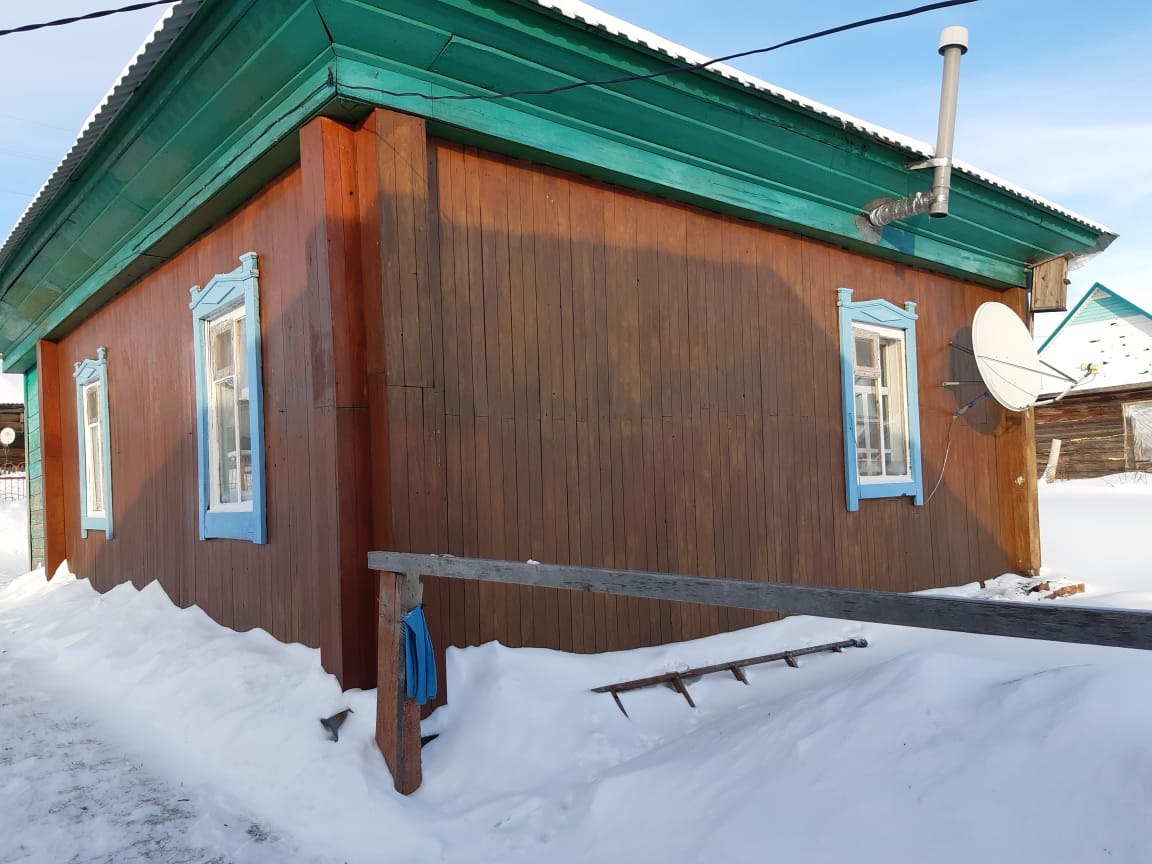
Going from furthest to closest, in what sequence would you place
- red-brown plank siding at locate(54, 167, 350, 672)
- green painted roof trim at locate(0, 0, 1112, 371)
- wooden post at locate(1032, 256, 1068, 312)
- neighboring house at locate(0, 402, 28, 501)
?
neighboring house at locate(0, 402, 28, 501) → wooden post at locate(1032, 256, 1068, 312) → red-brown plank siding at locate(54, 167, 350, 672) → green painted roof trim at locate(0, 0, 1112, 371)

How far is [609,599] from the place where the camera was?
5.11 meters

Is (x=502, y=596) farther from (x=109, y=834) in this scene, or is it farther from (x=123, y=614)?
(x=123, y=614)

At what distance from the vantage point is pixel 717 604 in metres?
2.49

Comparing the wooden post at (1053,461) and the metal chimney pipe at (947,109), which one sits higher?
the metal chimney pipe at (947,109)

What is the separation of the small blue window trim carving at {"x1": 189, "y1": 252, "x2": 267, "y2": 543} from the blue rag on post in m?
2.09

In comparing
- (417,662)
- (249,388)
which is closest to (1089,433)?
(249,388)

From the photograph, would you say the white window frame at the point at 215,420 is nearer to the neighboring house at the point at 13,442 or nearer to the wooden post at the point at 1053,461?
the wooden post at the point at 1053,461

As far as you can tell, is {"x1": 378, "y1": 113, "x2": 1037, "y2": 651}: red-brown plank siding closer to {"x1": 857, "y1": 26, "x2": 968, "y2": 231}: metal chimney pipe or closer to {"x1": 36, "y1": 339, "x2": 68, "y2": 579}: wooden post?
{"x1": 857, "y1": 26, "x2": 968, "y2": 231}: metal chimney pipe

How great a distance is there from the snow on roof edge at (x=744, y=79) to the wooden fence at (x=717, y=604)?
2717 millimetres

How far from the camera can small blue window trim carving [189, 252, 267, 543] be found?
5.14m

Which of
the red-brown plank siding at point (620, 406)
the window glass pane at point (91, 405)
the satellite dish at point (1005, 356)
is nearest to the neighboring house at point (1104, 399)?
the satellite dish at point (1005, 356)

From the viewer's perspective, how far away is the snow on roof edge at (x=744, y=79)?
4207mm

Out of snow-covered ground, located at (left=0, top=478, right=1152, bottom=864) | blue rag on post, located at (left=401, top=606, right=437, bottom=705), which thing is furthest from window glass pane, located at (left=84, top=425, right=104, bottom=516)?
blue rag on post, located at (left=401, top=606, right=437, bottom=705)

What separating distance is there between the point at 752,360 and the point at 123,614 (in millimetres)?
5274
